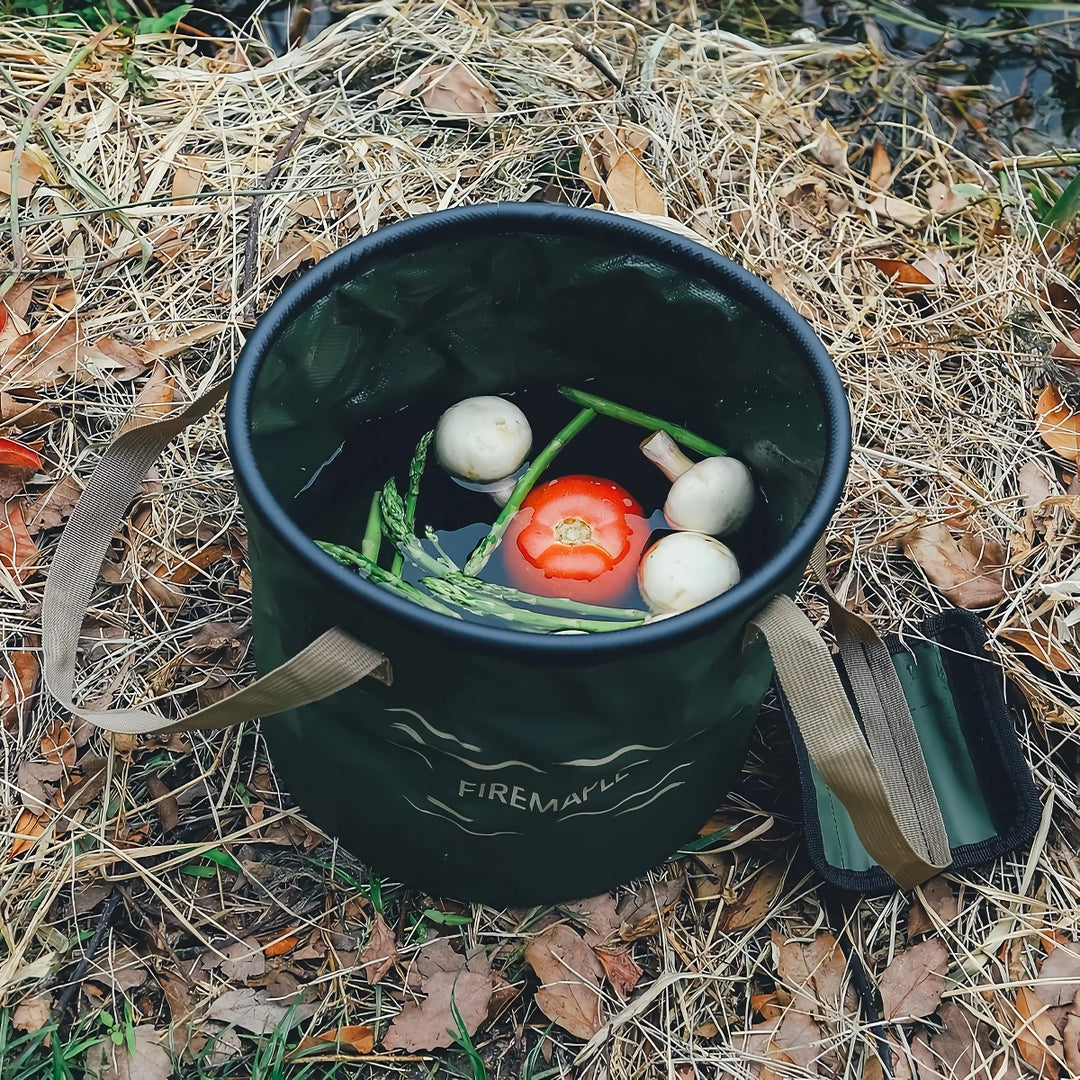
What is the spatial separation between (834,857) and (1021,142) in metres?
1.73

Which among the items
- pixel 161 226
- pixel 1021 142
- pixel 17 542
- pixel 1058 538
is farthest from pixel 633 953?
pixel 1021 142

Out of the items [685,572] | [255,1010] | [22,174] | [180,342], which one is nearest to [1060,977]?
[685,572]

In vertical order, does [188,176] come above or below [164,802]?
above

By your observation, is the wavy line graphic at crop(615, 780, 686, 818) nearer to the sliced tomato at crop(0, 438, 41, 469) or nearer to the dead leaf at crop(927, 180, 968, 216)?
the sliced tomato at crop(0, 438, 41, 469)

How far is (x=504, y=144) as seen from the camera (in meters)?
2.05

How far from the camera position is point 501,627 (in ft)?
3.45

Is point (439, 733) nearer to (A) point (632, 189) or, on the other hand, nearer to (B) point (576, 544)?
(B) point (576, 544)

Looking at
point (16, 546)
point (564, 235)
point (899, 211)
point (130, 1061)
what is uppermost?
point (564, 235)

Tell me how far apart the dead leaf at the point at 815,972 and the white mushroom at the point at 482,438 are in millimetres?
714

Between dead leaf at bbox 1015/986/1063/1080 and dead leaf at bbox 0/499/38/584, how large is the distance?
1457 mm

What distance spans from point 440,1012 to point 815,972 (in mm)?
477

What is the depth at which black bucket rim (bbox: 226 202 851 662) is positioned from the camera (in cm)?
94

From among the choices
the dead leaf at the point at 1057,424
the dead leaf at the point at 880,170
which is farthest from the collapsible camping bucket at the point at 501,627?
the dead leaf at the point at 880,170

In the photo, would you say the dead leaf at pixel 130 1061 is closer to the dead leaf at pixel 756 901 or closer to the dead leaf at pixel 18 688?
the dead leaf at pixel 18 688
